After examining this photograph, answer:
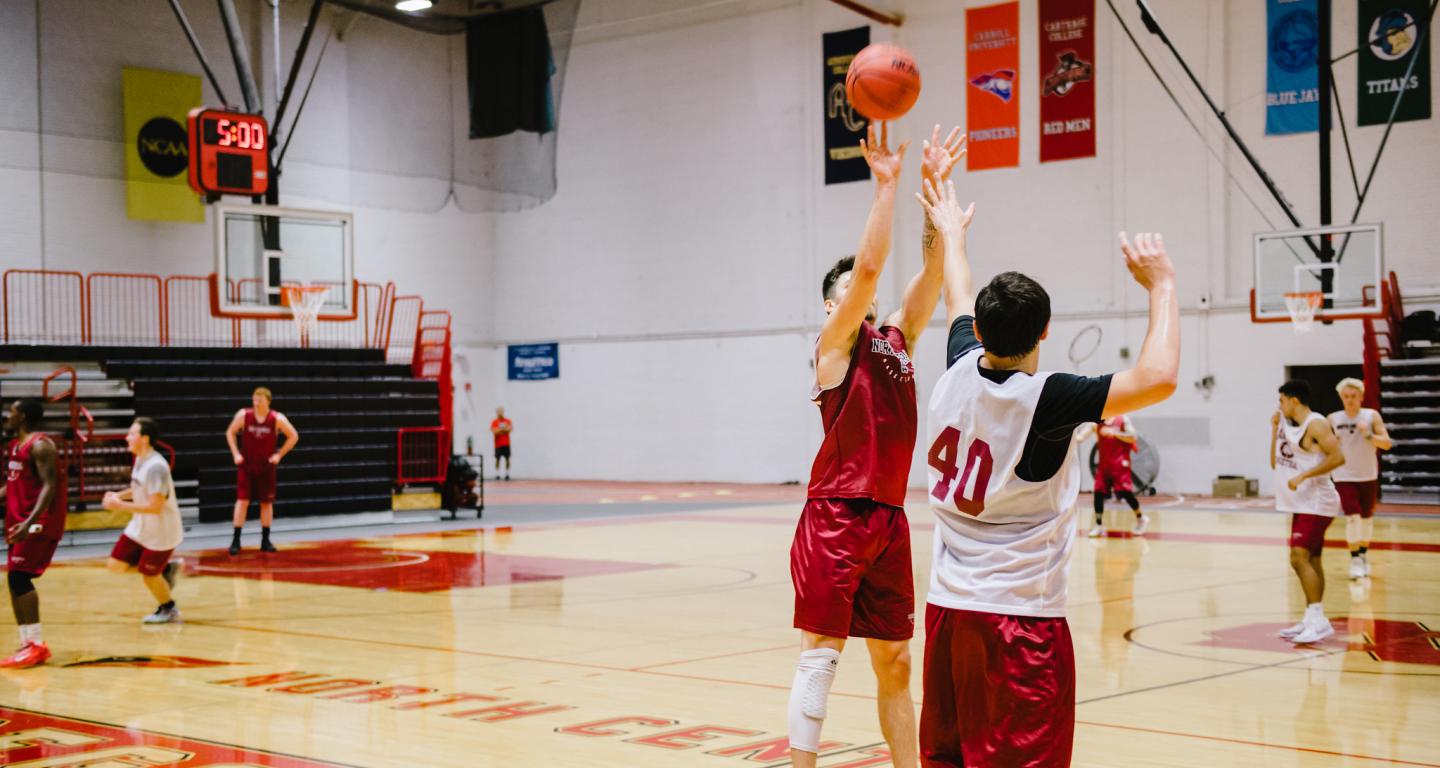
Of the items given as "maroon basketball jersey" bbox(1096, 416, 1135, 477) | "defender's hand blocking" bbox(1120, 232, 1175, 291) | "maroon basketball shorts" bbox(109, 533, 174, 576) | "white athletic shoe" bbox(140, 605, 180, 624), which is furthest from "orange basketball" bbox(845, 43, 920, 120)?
"maroon basketball jersey" bbox(1096, 416, 1135, 477)

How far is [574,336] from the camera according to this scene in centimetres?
3303

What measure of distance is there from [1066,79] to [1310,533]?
57.1ft

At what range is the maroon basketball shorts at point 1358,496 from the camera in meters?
12.7

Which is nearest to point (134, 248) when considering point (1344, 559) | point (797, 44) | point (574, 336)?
point (574, 336)

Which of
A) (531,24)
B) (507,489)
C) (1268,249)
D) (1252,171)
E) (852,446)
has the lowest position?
(507,489)

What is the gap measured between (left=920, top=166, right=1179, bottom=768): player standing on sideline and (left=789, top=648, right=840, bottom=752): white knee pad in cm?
91

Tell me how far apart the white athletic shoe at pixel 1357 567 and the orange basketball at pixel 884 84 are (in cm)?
946

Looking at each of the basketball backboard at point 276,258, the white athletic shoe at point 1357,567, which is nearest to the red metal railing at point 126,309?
the basketball backboard at point 276,258

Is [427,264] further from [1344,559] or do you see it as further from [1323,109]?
[1344,559]

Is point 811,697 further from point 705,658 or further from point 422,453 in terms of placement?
point 422,453

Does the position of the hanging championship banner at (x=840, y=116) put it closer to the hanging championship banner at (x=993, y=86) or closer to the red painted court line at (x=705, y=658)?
the hanging championship banner at (x=993, y=86)

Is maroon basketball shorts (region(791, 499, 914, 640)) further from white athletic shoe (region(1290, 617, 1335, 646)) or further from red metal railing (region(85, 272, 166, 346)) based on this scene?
red metal railing (region(85, 272, 166, 346))

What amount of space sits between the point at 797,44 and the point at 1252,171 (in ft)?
32.0

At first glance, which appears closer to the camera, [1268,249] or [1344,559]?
[1344,559]
